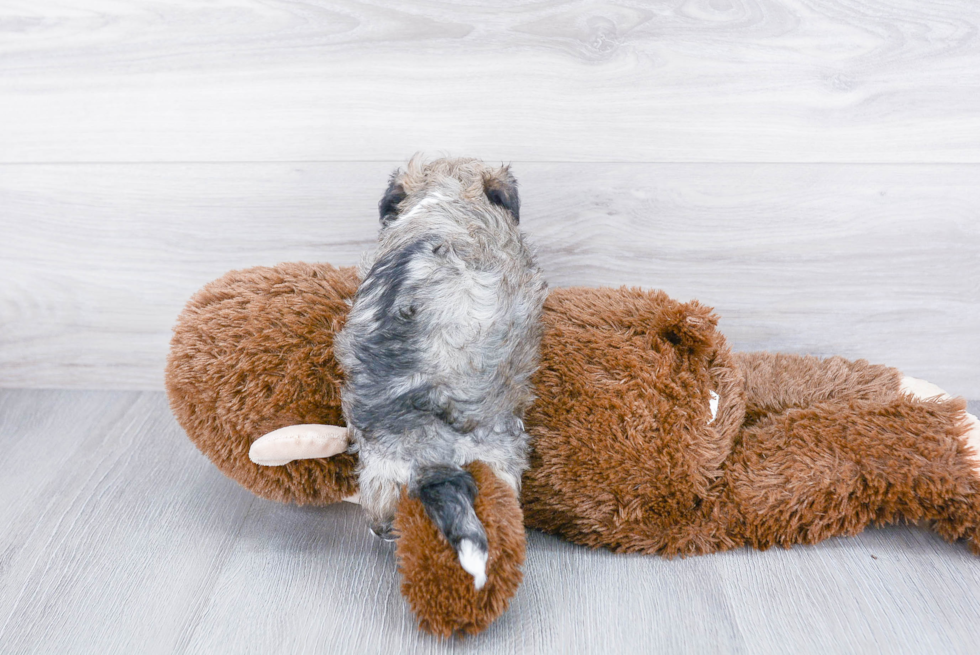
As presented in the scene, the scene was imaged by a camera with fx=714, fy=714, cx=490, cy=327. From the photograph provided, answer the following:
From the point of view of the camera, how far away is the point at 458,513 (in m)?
0.82

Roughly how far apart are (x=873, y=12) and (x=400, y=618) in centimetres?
117

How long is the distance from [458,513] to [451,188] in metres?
0.47

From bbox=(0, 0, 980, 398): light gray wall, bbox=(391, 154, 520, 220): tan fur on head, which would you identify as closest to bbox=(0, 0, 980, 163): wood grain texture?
bbox=(0, 0, 980, 398): light gray wall

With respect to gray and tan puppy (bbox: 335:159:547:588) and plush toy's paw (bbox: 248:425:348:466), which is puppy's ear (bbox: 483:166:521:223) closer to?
gray and tan puppy (bbox: 335:159:547:588)

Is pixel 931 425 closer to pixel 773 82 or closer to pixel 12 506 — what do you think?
pixel 773 82

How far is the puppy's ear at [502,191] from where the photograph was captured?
1055mm

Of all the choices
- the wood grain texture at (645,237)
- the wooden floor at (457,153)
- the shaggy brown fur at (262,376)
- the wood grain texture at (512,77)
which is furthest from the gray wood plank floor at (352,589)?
the wood grain texture at (512,77)

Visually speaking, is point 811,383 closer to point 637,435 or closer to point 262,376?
point 637,435

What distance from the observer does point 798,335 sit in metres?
1.36

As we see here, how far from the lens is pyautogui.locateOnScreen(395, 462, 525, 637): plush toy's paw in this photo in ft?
2.72

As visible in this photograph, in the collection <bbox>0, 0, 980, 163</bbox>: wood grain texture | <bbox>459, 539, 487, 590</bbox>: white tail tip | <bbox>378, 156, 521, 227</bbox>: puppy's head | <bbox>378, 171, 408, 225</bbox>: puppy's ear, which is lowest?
<bbox>459, 539, 487, 590</bbox>: white tail tip

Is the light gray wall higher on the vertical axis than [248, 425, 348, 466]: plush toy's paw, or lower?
higher

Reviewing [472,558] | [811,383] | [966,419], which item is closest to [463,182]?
[472,558]

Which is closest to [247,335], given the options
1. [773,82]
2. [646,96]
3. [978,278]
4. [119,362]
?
[119,362]
